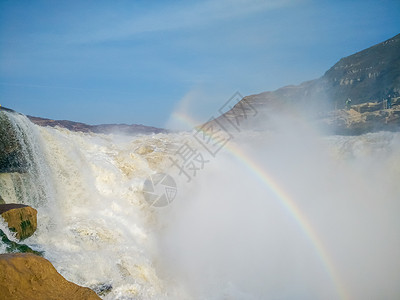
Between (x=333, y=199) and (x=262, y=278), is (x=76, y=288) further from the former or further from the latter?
(x=333, y=199)

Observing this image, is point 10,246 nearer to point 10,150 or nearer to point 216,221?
point 10,150

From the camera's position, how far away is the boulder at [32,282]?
3.50m

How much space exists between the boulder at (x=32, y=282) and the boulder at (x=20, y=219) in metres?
2.74

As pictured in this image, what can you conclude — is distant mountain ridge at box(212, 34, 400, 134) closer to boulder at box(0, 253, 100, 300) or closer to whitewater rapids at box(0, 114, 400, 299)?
whitewater rapids at box(0, 114, 400, 299)

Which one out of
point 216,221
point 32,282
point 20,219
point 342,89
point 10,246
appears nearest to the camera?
point 32,282

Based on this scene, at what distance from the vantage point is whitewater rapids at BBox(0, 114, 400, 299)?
8.20m

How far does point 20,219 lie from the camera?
21.2 ft

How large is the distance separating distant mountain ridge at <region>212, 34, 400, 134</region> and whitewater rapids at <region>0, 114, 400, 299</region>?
2944 centimetres

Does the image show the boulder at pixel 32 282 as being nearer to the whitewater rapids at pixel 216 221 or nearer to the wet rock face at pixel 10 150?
the whitewater rapids at pixel 216 221

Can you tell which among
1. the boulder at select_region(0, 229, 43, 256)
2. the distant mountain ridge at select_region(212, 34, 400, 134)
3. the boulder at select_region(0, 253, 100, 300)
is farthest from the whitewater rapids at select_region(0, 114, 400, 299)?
the distant mountain ridge at select_region(212, 34, 400, 134)

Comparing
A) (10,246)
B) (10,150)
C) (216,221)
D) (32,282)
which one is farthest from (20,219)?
(216,221)

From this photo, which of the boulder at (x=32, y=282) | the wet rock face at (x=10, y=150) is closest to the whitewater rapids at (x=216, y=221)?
the wet rock face at (x=10, y=150)

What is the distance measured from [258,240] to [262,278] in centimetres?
253

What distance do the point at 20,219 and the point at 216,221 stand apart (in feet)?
30.9
